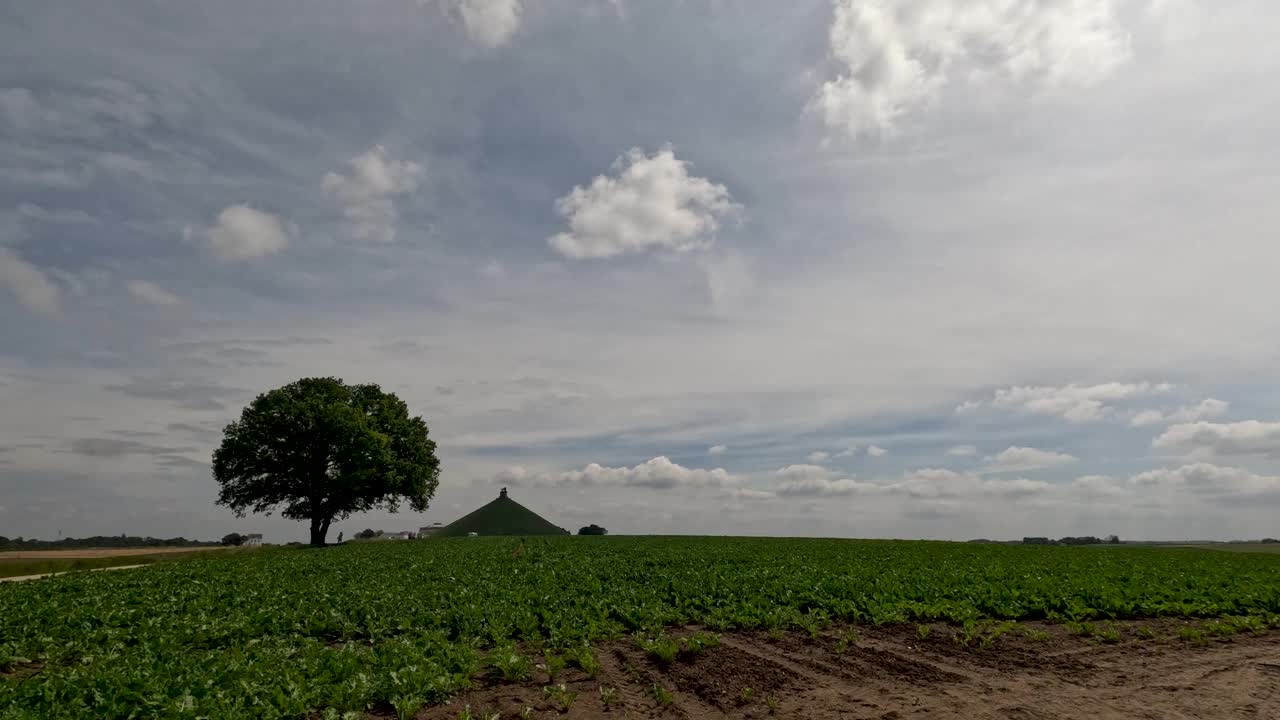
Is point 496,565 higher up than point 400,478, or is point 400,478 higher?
point 400,478

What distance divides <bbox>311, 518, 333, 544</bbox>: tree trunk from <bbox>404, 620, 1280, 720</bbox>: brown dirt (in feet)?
188

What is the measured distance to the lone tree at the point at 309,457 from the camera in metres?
59.8

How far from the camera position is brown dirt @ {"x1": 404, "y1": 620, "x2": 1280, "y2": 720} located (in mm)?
9922

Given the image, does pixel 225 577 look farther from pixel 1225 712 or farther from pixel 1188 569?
pixel 1188 569

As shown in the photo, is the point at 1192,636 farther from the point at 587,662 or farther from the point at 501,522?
the point at 501,522

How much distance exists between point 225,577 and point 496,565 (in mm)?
10519

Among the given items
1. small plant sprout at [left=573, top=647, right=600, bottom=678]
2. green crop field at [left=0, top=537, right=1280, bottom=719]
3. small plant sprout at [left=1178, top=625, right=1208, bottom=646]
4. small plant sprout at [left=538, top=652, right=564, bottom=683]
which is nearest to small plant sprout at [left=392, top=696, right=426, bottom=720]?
green crop field at [left=0, top=537, right=1280, bottom=719]

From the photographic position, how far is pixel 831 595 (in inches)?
781

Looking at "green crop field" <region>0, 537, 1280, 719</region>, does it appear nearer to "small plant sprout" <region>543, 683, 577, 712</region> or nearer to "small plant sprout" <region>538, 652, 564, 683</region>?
"small plant sprout" <region>538, 652, 564, 683</region>

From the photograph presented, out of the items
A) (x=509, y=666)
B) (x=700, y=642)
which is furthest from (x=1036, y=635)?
(x=509, y=666)

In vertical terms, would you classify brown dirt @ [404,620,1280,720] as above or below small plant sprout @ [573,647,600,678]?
below

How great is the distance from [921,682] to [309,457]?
194ft

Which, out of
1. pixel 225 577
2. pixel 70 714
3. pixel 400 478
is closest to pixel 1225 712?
pixel 70 714

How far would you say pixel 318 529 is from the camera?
6331 centimetres
